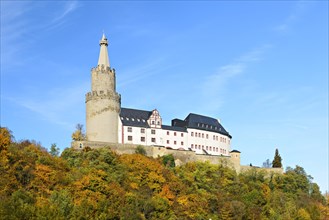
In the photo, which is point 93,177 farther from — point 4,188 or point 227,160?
point 227,160

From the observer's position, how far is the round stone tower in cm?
8600

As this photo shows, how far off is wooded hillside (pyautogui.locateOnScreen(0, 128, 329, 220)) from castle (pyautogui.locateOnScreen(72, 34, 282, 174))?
3526 millimetres

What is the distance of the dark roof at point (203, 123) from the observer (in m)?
97.8

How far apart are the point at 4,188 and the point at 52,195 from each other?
16.5 feet

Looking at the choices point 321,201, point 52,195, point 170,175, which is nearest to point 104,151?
point 170,175

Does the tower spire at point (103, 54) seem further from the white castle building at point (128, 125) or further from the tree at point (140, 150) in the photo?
the tree at point (140, 150)

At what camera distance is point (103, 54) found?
91.5m

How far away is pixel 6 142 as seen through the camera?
Answer: 69.1 m

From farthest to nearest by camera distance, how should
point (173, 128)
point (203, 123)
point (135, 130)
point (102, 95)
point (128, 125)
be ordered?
point (203, 123)
point (173, 128)
point (135, 130)
point (128, 125)
point (102, 95)

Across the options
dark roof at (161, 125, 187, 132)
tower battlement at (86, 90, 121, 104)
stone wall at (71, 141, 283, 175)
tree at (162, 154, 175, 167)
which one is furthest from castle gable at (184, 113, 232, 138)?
tower battlement at (86, 90, 121, 104)

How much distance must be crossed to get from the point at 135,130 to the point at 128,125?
1354 mm

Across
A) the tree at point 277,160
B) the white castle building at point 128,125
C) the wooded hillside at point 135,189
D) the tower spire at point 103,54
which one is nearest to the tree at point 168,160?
A: the wooded hillside at point 135,189

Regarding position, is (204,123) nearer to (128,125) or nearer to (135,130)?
(135,130)

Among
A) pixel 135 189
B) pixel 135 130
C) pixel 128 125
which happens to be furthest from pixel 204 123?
pixel 135 189
